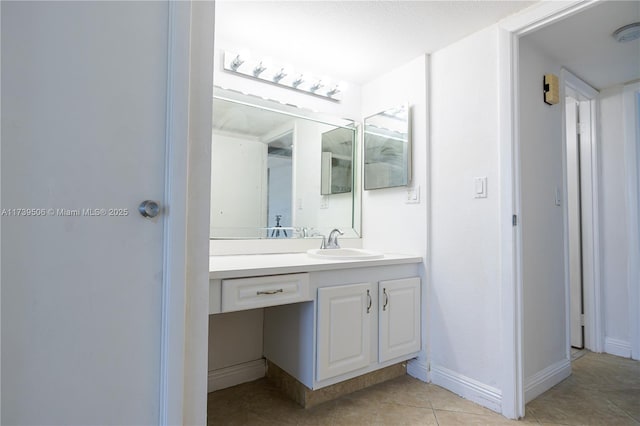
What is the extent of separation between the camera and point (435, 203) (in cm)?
201

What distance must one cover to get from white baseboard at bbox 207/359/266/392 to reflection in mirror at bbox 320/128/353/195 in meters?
1.20

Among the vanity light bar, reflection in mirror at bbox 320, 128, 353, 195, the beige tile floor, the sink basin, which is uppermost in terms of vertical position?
the vanity light bar

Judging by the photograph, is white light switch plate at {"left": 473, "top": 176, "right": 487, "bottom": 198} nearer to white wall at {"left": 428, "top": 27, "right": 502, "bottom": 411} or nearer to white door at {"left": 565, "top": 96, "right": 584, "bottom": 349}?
white wall at {"left": 428, "top": 27, "right": 502, "bottom": 411}

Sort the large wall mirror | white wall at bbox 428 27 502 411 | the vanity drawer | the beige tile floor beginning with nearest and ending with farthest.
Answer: the vanity drawer
the beige tile floor
white wall at bbox 428 27 502 411
the large wall mirror

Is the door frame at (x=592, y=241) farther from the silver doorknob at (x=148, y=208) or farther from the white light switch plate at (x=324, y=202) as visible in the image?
the silver doorknob at (x=148, y=208)

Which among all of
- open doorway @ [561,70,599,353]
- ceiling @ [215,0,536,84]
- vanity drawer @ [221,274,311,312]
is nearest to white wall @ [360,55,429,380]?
ceiling @ [215,0,536,84]

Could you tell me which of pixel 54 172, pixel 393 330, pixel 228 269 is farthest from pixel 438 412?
pixel 54 172

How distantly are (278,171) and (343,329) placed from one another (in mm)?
1047

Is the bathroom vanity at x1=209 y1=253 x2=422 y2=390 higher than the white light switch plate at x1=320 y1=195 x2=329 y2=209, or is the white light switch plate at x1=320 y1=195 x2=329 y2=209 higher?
the white light switch plate at x1=320 y1=195 x2=329 y2=209

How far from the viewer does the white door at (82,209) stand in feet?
2.77

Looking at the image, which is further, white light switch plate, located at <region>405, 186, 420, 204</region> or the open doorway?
the open doorway

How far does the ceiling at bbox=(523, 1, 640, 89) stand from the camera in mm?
1663

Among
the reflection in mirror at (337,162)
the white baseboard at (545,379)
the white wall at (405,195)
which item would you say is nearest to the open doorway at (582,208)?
the white baseboard at (545,379)

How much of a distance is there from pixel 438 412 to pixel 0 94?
6.80ft
